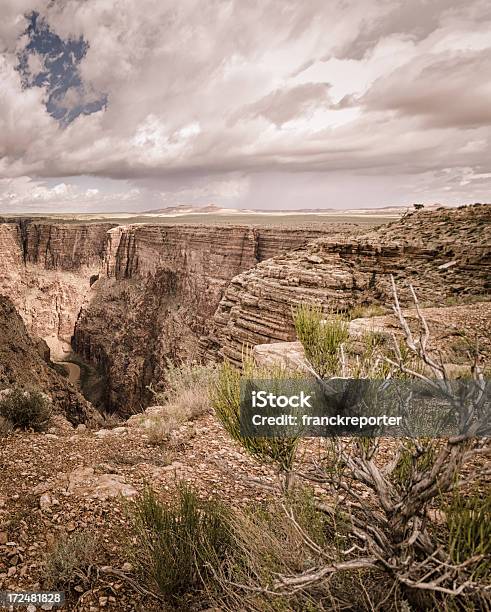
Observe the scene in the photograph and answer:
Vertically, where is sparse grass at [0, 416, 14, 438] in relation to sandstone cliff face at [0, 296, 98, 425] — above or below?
above

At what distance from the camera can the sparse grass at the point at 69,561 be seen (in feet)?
7.80

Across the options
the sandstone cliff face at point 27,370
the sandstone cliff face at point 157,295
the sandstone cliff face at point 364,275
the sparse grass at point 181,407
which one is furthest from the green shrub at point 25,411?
the sandstone cliff face at point 157,295

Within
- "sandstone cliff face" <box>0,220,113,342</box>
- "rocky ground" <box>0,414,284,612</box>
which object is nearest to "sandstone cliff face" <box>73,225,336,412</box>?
"sandstone cliff face" <box>0,220,113,342</box>

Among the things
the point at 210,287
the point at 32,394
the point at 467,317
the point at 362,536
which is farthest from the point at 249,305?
the point at 210,287

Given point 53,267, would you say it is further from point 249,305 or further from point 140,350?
point 249,305

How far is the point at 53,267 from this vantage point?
47.7 m

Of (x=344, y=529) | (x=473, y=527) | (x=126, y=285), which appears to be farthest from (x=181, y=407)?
(x=126, y=285)

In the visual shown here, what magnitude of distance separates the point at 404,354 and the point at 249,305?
9633 millimetres

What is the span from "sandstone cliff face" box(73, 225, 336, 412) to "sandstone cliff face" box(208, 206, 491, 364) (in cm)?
1200

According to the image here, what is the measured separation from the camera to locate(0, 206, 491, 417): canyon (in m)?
10.7

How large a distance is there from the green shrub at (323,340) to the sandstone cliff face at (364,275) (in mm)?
7151

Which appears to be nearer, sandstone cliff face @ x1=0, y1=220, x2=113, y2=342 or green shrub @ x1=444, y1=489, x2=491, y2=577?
green shrub @ x1=444, y1=489, x2=491, y2=577

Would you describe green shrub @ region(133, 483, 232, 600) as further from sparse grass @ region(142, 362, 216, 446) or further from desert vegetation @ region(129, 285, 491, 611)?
sparse grass @ region(142, 362, 216, 446)

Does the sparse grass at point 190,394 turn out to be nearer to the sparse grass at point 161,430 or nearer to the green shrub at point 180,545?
the sparse grass at point 161,430
